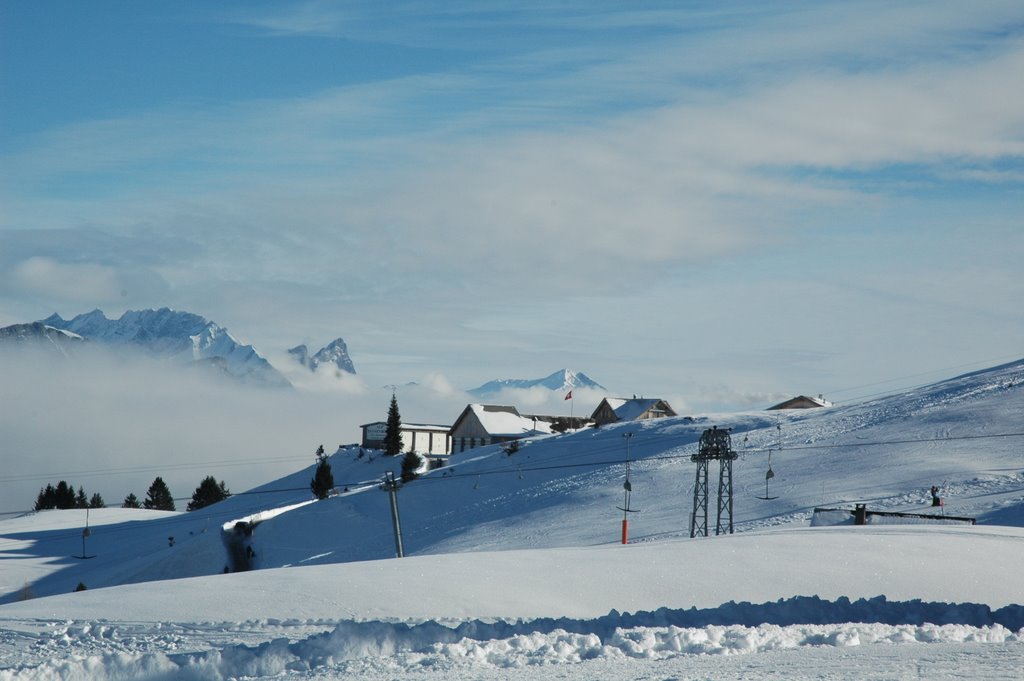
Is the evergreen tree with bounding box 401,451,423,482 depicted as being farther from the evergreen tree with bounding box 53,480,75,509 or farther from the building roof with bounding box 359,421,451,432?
the evergreen tree with bounding box 53,480,75,509

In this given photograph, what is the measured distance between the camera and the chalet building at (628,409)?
112 meters

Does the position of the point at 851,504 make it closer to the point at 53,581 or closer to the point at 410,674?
the point at 410,674

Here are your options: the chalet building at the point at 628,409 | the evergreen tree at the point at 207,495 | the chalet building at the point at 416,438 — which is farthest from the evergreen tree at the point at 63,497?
the chalet building at the point at 628,409

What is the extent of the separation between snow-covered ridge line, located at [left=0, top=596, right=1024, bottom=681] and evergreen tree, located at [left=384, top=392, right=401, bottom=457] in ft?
317

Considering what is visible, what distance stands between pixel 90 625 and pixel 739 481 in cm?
4834

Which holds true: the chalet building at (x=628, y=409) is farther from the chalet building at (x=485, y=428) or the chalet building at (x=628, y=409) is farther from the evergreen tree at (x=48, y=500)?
the evergreen tree at (x=48, y=500)

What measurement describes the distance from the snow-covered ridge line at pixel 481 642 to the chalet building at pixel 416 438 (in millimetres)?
99375

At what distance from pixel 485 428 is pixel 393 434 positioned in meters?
10.9

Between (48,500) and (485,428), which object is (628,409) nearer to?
(485,428)

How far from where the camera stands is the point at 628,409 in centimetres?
11338

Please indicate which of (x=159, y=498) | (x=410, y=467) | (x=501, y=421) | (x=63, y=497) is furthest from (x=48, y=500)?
(x=410, y=467)

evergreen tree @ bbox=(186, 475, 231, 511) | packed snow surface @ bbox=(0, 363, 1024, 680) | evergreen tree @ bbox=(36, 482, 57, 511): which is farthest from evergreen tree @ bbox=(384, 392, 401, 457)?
packed snow surface @ bbox=(0, 363, 1024, 680)

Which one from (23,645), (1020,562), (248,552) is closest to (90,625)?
(23,645)

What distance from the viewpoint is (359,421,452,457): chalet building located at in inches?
4766
